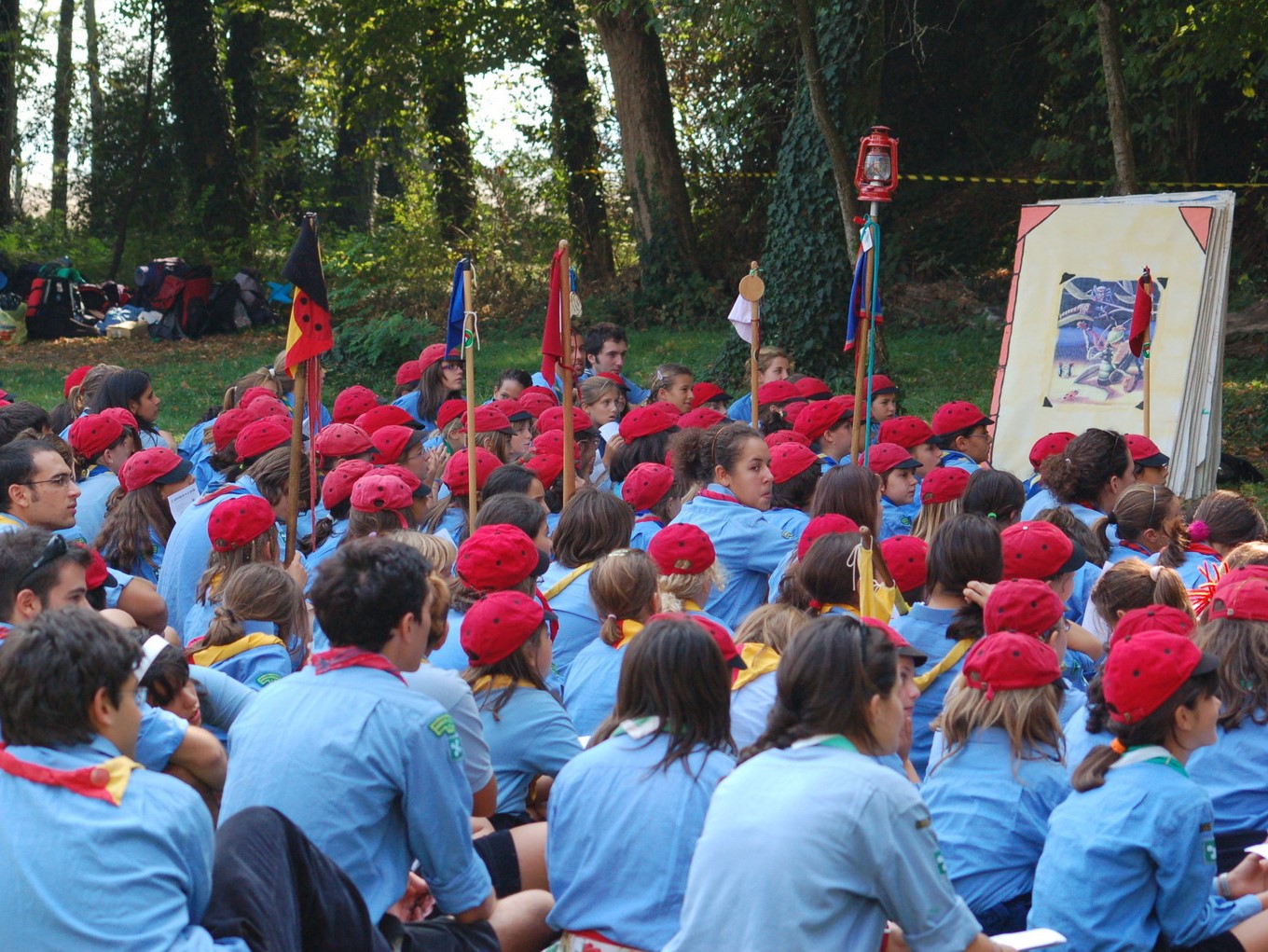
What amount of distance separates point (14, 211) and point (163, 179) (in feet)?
12.8

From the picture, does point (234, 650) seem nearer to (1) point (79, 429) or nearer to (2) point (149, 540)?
(2) point (149, 540)

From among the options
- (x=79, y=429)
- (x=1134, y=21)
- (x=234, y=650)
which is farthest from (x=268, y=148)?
(x=234, y=650)

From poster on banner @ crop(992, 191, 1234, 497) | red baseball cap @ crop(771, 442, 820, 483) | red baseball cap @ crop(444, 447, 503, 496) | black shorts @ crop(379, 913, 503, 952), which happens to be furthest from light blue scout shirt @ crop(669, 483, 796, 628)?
poster on banner @ crop(992, 191, 1234, 497)

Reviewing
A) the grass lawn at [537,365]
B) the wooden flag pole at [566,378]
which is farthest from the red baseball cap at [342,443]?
the grass lawn at [537,365]

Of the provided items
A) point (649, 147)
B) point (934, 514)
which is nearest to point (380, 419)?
point (934, 514)

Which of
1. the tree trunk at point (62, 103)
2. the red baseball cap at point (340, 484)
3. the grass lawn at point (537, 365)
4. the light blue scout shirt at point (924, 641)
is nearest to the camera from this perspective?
the light blue scout shirt at point (924, 641)

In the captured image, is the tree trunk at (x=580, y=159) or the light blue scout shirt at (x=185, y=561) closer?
the light blue scout shirt at (x=185, y=561)

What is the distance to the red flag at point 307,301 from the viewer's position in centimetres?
724

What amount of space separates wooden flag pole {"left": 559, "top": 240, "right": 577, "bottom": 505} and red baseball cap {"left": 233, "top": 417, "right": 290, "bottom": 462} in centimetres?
159

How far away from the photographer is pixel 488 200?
2409 centimetres

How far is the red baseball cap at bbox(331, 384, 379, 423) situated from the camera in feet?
31.9

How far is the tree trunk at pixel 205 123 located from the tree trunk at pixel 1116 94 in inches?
660

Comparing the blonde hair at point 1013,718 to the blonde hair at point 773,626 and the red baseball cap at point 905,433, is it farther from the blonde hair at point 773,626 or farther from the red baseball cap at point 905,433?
the red baseball cap at point 905,433

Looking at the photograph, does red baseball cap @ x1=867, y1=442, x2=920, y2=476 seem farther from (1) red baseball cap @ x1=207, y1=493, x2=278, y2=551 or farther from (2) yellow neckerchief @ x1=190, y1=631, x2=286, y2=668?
(2) yellow neckerchief @ x1=190, y1=631, x2=286, y2=668
